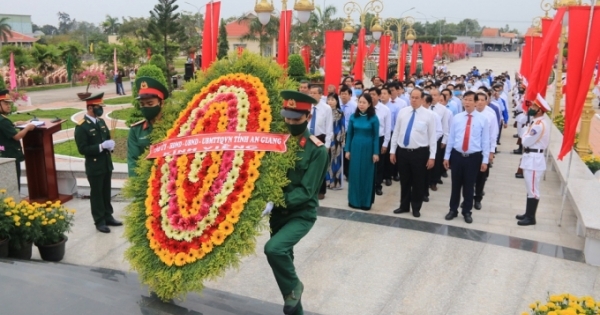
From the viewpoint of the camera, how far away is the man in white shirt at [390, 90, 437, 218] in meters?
6.16

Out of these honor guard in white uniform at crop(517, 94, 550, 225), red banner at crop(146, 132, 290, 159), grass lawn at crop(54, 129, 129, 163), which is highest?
red banner at crop(146, 132, 290, 159)

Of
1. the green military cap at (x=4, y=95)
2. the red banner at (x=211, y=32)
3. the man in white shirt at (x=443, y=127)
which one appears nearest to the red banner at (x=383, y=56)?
the red banner at (x=211, y=32)

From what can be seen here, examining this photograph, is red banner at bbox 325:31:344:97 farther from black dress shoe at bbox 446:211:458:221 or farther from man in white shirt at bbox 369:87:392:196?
black dress shoe at bbox 446:211:458:221

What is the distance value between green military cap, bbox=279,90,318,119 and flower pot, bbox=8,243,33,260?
2.84 meters

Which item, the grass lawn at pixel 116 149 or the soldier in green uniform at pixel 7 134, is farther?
the grass lawn at pixel 116 149

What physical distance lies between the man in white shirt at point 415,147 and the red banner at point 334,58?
3892 millimetres

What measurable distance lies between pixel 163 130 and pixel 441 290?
8.80ft

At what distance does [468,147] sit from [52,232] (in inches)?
182

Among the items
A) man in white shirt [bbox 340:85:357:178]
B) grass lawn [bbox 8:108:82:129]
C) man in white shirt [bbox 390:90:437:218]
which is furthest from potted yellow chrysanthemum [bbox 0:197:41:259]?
grass lawn [bbox 8:108:82:129]

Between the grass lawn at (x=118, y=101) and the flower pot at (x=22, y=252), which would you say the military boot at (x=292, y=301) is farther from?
the grass lawn at (x=118, y=101)

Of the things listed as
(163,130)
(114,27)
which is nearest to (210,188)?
(163,130)

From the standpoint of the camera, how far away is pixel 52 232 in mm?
4680

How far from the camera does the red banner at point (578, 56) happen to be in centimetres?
564

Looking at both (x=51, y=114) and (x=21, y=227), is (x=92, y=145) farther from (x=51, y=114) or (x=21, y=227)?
(x=51, y=114)
